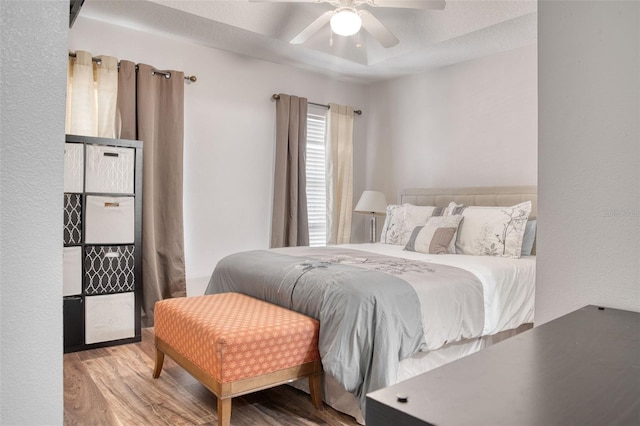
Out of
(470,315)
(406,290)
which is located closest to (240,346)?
(406,290)

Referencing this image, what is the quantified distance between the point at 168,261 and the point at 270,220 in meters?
1.19

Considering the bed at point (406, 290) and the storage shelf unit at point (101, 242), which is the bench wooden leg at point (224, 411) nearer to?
the bed at point (406, 290)

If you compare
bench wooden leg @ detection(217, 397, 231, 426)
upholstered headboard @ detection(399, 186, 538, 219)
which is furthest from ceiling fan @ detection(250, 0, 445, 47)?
bench wooden leg @ detection(217, 397, 231, 426)

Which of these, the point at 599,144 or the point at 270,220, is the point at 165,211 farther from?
the point at 599,144

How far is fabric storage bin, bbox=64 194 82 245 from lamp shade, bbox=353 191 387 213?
271cm

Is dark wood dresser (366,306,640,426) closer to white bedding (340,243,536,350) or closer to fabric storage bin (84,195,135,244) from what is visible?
white bedding (340,243,536,350)

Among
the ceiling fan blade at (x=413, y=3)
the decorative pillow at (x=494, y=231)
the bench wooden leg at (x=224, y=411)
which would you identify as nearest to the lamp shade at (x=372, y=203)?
the decorative pillow at (x=494, y=231)

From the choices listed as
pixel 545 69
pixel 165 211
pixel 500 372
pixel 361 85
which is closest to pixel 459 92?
pixel 361 85

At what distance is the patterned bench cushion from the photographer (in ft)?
6.61

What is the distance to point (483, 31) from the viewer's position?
3.77 meters

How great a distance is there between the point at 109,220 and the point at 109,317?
0.73 meters

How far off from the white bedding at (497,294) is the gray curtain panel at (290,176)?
66.5 inches

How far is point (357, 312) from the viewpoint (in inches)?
84.8

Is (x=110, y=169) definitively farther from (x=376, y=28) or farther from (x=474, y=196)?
(x=474, y=196)
